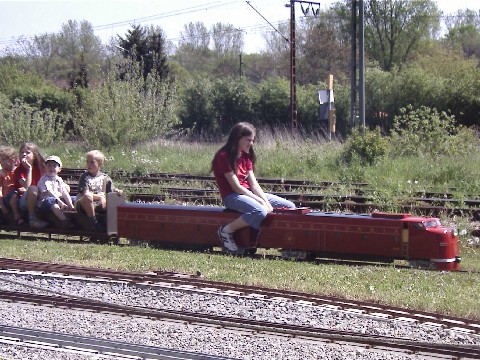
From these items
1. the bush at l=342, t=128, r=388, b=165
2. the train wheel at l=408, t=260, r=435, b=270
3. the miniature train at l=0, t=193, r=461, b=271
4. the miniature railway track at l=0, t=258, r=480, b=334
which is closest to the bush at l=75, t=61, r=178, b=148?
the bush at l=342, t=128, r=388, b=165

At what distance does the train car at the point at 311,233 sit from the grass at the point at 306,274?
26 cm

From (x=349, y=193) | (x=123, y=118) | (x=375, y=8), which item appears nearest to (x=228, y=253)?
(x=349, y=193)

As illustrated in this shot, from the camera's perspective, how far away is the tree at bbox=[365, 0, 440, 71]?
2403 inches

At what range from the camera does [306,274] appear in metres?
8.99

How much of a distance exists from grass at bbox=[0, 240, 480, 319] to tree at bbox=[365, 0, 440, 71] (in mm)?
51840

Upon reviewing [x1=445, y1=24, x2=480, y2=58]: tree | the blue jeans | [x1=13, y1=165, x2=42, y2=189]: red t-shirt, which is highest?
[x1=445, y1=24, x2=480, y2=58]: tree

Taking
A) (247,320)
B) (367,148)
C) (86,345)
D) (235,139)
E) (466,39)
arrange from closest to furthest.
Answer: (86,345) → (247,320) → (235,139) → (367,148) → (466,39)

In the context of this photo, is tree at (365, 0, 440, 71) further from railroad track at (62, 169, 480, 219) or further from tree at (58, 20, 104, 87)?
railroad track at (62, 169, 480, 219)

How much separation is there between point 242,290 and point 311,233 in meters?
2.22

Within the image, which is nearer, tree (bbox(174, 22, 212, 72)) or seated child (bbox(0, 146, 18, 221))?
seated child (bbox(0, 146, 18, 221))

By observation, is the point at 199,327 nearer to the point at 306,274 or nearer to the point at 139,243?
the point at 306,274

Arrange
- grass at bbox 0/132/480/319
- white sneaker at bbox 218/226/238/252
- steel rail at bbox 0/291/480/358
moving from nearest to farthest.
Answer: steel rail at bbox 0/291/480/358
grass at bbox 0/132/480/319
white sneaker at bbox 218/226/238/252

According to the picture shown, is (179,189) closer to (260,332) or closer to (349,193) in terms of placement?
(349,193)

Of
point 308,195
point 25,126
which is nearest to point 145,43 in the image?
point 25,126
